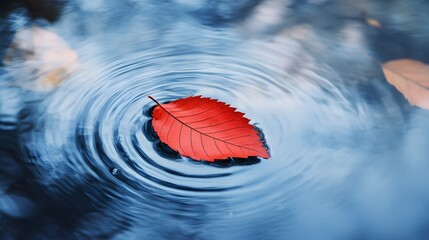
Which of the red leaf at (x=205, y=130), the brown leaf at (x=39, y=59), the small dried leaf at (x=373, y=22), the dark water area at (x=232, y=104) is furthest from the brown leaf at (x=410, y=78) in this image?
the brown leaf at (x=39, y=59)

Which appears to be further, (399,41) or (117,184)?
(399,41)

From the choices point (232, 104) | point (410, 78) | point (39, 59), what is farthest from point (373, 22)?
point (39, 59)

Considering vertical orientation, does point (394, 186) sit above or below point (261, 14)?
Result: below

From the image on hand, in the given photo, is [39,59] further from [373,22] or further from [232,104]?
[373,22]

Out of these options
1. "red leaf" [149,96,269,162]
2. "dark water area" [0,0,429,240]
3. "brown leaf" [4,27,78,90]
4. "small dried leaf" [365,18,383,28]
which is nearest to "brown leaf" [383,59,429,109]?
"dark water area" [0,0,429,240]

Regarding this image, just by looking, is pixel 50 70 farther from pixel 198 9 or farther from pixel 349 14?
pixel 349 14

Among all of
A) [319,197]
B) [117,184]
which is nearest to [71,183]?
[117,184]
